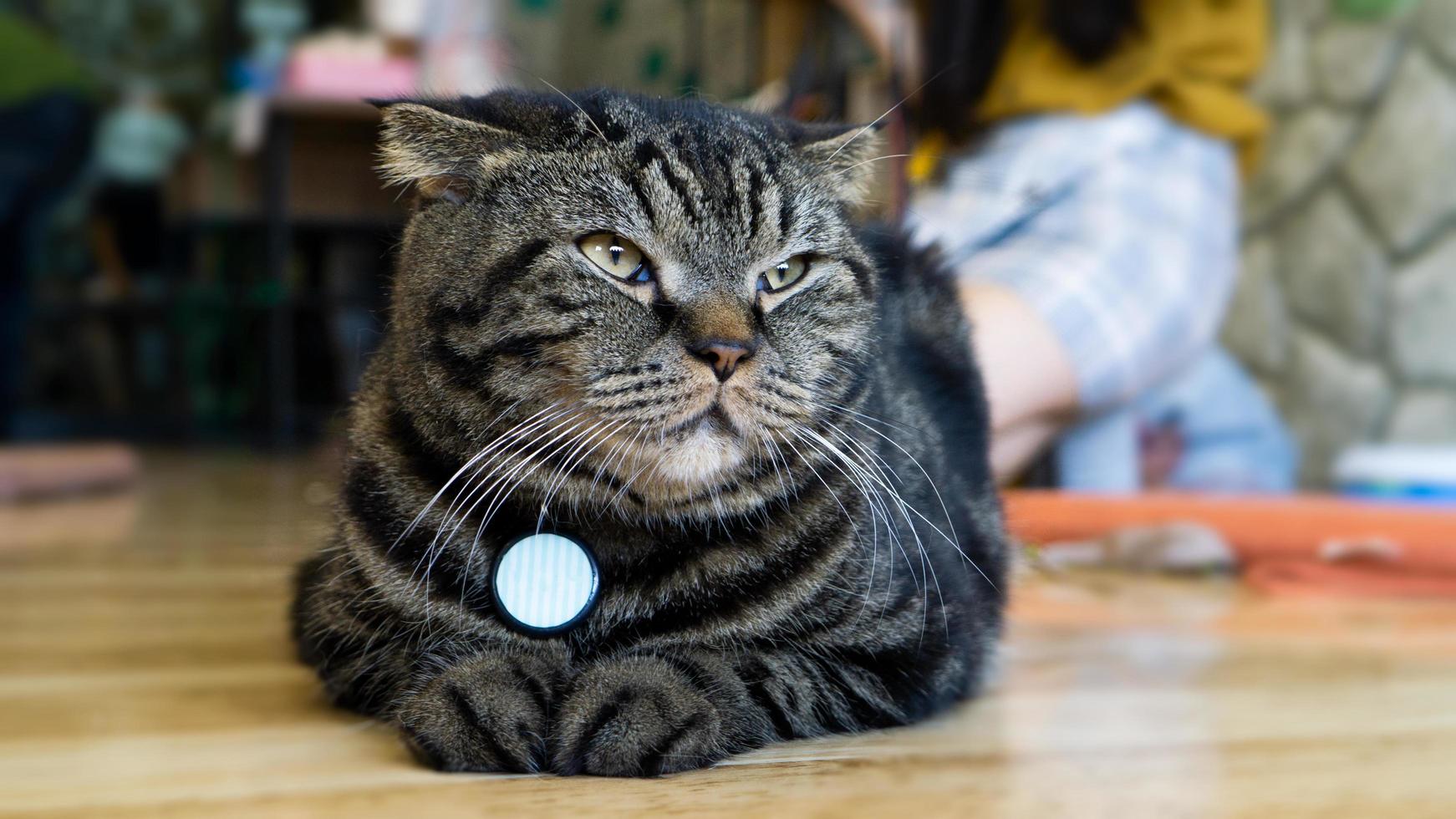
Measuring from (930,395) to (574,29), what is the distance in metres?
5.20

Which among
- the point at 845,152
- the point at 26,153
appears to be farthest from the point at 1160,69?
the point at 26,153

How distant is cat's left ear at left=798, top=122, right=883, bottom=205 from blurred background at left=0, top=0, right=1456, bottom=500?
231 millimetres

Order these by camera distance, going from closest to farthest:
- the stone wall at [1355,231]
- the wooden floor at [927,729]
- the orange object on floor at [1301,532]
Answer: the wooden floor at [927,729], the orange object on floor at [1301,532], the stone wall at [1355,231]

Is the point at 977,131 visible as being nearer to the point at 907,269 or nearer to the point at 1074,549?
the point at 1074,549

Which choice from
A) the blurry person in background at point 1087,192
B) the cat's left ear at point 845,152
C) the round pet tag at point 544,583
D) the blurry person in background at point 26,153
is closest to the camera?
the round pet tag at point 544,583

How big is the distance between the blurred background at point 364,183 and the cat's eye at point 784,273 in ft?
1.16

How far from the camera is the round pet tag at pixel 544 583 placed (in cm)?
98

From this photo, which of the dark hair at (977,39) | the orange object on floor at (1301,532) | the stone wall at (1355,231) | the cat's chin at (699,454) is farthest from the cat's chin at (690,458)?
the stone wall at (1355,231)

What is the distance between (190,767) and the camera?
0.95m

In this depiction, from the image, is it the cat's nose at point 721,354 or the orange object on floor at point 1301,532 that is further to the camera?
the orange object on floor at point 1301,532

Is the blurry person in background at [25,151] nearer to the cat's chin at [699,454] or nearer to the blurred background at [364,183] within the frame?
the blurred background at [364,183]

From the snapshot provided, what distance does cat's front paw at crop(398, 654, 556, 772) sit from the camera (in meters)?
0.89

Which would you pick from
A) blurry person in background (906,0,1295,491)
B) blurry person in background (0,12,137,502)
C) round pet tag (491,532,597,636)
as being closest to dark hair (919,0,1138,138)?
blurry person in background (906,0,1295,491)

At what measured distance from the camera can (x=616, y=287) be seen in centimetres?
96
